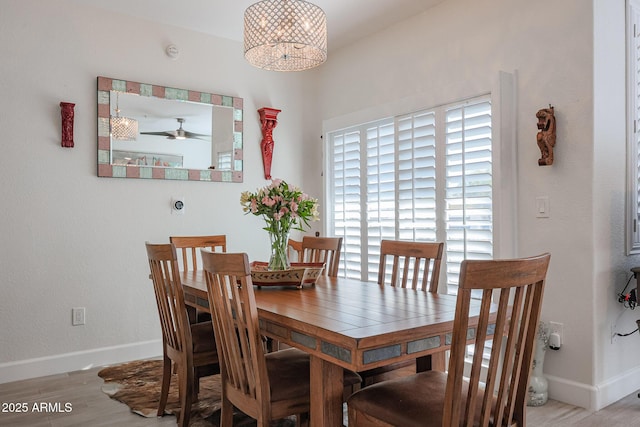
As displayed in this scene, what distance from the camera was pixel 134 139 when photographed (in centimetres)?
370

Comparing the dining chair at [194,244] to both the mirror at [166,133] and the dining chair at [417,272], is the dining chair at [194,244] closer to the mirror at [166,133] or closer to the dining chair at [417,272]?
the mirror at [166,133]

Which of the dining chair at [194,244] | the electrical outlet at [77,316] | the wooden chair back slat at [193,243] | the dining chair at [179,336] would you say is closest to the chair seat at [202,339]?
the dining chair at [179,336]

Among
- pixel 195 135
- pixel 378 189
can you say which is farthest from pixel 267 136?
pixel 378 189

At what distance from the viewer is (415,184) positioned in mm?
3508

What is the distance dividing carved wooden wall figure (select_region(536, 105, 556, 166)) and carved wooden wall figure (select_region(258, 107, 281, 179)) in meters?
2.38

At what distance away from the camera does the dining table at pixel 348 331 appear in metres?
1.43

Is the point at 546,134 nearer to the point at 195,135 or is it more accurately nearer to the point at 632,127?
the point at 632,127

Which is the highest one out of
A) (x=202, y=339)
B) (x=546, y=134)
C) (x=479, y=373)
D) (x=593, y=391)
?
(x=546, y=134)

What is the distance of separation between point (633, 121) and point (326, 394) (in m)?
2.56

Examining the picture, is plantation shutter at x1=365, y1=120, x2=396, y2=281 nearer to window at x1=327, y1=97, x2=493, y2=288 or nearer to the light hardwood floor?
window at x1=327, y1=97, x2=493, y2=288

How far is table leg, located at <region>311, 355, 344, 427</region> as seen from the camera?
5.16ft

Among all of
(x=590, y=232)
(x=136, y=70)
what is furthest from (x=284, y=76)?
(x=590, y=232)

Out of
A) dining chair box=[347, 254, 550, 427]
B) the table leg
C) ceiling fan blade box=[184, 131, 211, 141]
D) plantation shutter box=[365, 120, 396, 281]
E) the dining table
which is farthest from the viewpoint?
ceiling fan blade box=[184, 131, 211, 141]

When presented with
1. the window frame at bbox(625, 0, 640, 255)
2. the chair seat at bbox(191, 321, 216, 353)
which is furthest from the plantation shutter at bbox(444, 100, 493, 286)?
the chair seat at bbox(191, 321, 216, 353)
